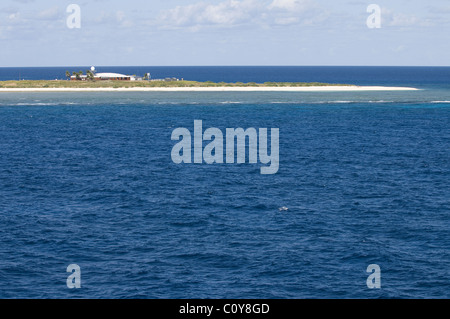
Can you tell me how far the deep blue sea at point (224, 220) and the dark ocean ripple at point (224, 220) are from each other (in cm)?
17

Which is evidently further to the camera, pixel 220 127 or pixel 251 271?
pixel 220 127

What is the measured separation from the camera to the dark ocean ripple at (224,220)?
44.2 metres

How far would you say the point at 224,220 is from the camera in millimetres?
59406

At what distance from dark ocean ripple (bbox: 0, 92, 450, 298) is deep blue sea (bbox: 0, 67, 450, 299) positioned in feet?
0.55

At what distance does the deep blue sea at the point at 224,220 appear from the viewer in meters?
44.2

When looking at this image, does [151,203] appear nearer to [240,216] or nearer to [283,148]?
[240,216]

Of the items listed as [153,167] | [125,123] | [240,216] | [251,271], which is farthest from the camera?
[125,123]

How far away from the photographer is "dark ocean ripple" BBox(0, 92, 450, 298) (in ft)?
145

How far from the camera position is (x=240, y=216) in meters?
61.0

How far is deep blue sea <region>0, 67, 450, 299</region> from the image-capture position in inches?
1741

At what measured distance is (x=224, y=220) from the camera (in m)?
59.4
